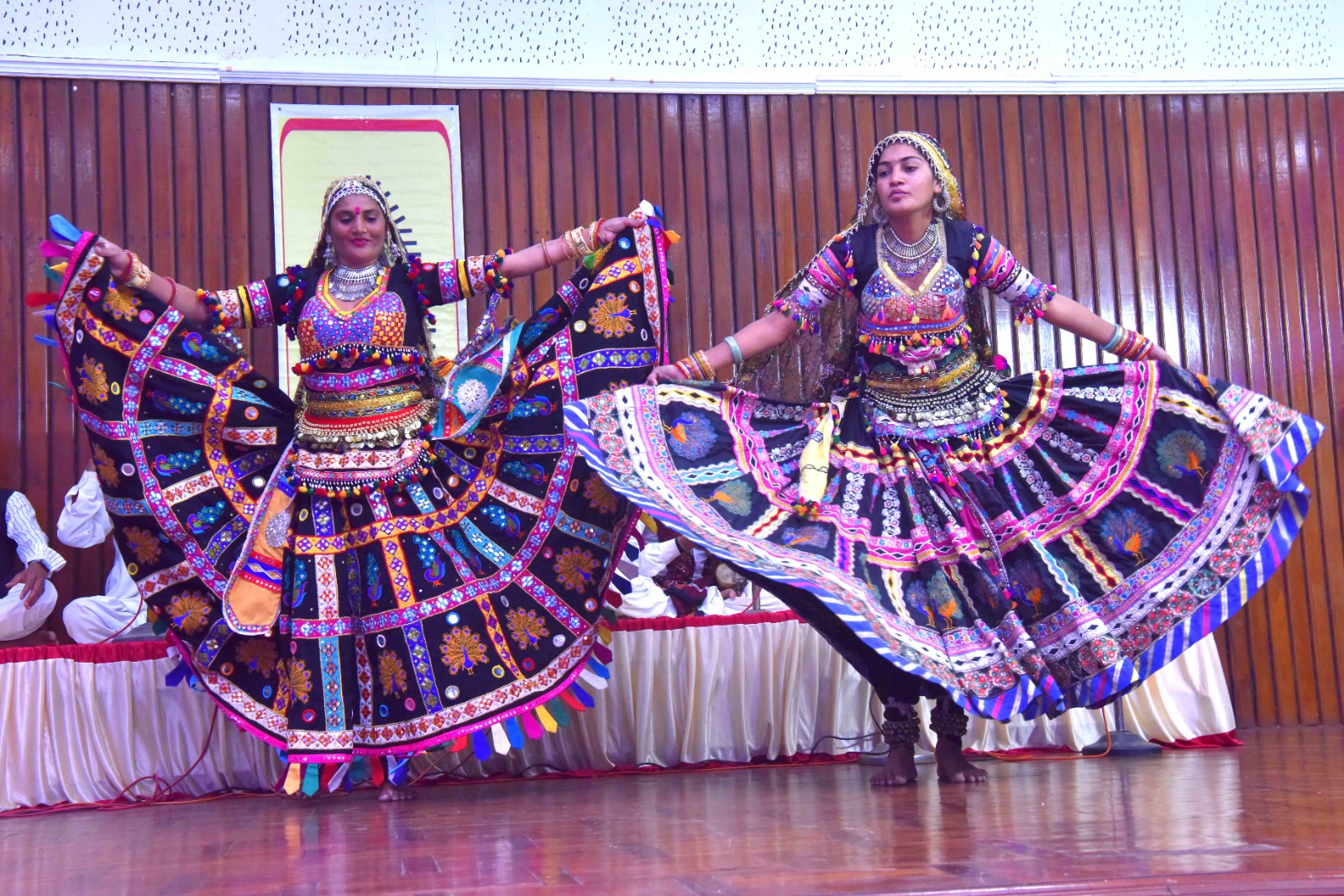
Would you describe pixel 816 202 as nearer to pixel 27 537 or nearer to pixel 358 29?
pixel 358 29

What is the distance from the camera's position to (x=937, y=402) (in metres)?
3.34

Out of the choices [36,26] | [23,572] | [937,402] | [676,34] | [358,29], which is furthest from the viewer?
[676,34]

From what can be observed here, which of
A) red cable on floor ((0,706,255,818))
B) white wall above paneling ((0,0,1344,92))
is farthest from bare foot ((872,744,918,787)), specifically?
white wall above paneling ((0,0,1344,92))

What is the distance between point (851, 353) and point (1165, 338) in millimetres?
2670

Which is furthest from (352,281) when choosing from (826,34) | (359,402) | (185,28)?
(826,34)

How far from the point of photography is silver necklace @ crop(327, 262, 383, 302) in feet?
11.9

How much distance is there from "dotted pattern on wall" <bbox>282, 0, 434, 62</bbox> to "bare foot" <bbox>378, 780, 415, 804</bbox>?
3.27 meters

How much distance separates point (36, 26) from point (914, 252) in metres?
→ 3.79

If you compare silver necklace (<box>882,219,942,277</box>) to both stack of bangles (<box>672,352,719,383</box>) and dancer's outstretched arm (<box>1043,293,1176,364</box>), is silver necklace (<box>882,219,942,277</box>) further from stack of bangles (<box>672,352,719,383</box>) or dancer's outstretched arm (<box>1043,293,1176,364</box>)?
stack of bangles (<box>672,352,719,383</box>)

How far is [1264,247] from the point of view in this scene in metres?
5.70

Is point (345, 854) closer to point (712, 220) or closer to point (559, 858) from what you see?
point (559, 858)

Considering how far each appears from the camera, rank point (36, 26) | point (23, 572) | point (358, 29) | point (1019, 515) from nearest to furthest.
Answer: point (1019, 515), point (23, 572), point (36, 26), point (358, 29)

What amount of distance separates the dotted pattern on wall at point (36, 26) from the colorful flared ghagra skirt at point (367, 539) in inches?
86.1

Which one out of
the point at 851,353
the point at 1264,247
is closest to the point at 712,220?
the point at 851,353
